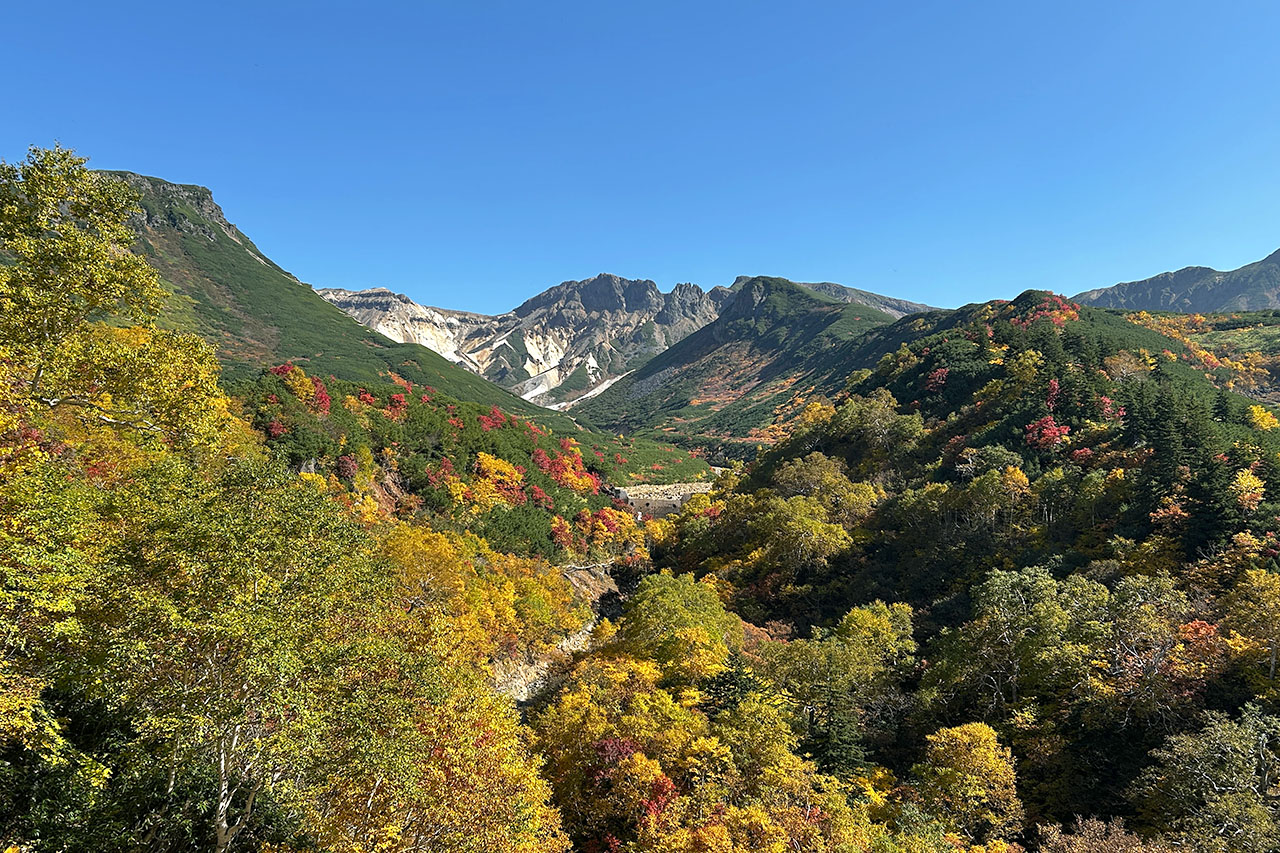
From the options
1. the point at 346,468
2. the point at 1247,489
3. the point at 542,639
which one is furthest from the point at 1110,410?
the point at 346,468

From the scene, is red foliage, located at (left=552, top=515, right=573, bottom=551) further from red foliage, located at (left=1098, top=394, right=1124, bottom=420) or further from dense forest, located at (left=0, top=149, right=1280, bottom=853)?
red foliage, located at (left=1098, top=394, right=1124, bottom=420)

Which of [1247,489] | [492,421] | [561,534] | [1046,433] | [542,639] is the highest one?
[492,421]

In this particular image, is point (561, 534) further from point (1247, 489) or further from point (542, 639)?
point (1247, 489)

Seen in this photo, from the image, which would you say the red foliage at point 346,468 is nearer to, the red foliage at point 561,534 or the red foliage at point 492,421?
the red foliage at point 561,534

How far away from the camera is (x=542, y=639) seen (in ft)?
149

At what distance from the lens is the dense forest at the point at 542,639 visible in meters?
13.9

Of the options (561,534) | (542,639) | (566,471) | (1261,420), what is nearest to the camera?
(542,639)

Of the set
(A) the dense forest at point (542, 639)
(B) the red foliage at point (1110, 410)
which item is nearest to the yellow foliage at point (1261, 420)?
(A) the dense forest at point (542, 639)

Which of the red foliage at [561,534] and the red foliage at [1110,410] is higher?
the red foliage at [1110,410]

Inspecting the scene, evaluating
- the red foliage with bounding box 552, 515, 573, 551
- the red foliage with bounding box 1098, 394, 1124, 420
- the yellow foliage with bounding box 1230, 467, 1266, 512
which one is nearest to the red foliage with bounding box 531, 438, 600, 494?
the red foliage with bounding box 552, 515, 573, 551

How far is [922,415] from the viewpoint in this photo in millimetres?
92688

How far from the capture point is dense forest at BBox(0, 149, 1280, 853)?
13938mm

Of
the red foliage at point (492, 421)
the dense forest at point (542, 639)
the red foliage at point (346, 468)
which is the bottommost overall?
the dense forest at point (542, 639)

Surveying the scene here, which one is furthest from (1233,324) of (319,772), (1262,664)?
(319,772)
